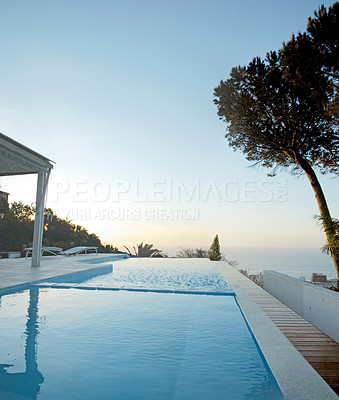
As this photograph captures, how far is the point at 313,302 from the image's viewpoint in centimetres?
403

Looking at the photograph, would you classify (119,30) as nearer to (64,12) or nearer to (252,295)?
(64,12)

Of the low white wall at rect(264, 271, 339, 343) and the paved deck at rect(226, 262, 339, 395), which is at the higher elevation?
the low white wall at rect(264, 271, 339, 343)

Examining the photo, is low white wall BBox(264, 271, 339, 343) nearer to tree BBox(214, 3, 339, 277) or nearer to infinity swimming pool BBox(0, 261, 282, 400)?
infinity swimming pool BBox(0, 261, 282, 400)

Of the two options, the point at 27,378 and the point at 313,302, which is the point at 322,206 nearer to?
the point at 313,302

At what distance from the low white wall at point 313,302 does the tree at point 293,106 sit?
2.22 m

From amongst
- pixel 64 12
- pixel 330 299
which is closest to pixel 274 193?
pixel 64 12

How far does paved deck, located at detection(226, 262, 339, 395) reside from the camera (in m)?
2.55

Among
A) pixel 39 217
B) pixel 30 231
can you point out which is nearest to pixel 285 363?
pixel 39 217

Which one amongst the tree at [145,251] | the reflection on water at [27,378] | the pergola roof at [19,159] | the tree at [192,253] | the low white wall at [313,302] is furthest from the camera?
the tree at [145,251]

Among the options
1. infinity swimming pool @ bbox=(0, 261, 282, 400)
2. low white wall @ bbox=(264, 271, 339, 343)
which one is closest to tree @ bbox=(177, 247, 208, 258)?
low white wall @ bbox=(264, 271, 339, 343)

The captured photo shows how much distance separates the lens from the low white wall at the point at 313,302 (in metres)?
3.43

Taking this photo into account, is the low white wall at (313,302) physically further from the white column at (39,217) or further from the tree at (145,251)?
the tree at (145,251)

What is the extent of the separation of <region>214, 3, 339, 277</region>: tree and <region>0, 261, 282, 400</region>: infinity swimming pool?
13.9 ft

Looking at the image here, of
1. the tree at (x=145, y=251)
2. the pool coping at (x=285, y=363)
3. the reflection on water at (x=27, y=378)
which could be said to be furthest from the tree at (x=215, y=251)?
the reflection on water at (x=27, y=378)
